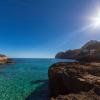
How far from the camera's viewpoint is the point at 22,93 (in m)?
23.4

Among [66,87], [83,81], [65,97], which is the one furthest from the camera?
[66,87]

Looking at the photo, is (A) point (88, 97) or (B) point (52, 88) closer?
(A) point (88, 97)

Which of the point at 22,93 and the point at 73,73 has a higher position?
the point at 73,73

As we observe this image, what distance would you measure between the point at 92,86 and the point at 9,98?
40.5ft

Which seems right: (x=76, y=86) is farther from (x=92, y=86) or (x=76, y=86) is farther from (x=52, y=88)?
(x=52, y=88)

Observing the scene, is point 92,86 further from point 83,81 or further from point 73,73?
point 73,73

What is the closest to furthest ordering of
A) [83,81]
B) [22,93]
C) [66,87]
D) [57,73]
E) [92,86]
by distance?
[92,86], [83,81], [66,87], [57,73], [22,93]

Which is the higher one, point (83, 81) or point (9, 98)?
point (83, 81)

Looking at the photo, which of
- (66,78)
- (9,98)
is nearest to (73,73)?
(66,78)

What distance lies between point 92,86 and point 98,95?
7.22 feet

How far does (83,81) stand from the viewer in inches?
619

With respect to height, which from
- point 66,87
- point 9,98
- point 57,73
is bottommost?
point 9,98

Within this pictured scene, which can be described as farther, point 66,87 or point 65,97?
point 66,87

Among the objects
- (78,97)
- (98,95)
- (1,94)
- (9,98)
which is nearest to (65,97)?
(78,97)
